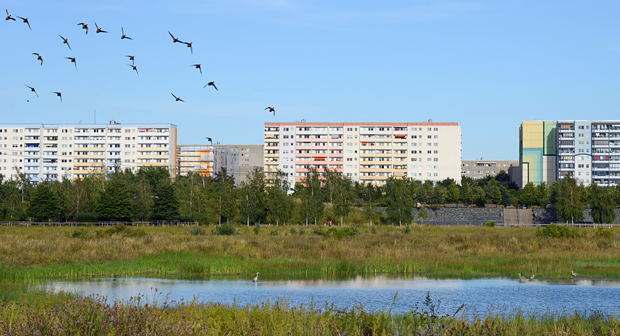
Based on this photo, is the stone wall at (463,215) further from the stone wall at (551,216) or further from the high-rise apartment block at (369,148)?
the high-rise apartment block at (369,148)

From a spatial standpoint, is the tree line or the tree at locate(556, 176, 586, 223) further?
the tree at locate(556, 176, 586, 223)

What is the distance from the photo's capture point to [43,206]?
83.2 metres

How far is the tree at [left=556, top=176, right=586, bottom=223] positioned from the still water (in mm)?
67349

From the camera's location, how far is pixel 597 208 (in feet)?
307

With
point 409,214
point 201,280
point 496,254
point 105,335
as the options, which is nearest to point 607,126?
point 409,214

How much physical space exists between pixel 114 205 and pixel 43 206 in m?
11.2

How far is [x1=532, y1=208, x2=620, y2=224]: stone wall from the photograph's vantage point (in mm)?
100375

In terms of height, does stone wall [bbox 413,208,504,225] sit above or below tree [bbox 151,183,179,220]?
below

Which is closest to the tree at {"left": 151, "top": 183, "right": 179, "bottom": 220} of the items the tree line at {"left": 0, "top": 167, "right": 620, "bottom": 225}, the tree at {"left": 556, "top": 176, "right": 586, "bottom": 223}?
the tree line at {"left": 0, "top": 167, "right": 620, "bottom": 225}

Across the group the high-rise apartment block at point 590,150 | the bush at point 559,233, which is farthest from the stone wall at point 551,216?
the high-rise apartment block at point 590,150

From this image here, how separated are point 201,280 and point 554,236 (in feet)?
108

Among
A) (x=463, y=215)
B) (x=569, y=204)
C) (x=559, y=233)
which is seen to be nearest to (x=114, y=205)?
(x=559, y=233)

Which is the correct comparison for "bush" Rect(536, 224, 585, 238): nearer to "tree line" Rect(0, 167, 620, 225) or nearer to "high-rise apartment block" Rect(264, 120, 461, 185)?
"tree line" Rect(0, 167, 620, 225)

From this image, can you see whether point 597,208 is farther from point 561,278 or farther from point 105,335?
point 105,335
